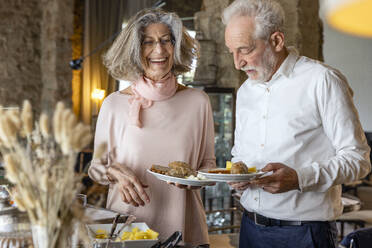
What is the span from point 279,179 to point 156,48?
0.83m

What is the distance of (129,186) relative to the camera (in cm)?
159

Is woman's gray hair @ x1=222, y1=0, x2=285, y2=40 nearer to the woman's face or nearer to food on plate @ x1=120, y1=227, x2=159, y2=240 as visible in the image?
the woman's face

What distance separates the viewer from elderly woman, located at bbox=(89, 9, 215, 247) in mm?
1793

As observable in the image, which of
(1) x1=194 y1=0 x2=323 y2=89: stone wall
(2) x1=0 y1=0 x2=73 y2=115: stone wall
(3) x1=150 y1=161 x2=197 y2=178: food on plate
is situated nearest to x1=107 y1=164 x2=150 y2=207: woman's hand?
(3) x1=150 y1=161 x2=197 y2=178: food on plate

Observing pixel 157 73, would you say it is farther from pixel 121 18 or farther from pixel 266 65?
pixel 121 18

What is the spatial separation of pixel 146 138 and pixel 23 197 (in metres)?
1.09

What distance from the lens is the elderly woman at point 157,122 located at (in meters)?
1.79

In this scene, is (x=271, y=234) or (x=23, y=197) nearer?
(x=23, y=197)

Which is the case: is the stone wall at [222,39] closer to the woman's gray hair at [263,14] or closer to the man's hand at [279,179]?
Result: the woman's gray hair at [263,14]

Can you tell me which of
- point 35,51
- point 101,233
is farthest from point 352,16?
point 35,51

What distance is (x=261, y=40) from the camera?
1706 millimetres

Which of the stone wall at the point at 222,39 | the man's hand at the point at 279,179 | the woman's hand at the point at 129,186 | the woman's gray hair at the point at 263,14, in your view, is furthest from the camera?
the stone wall at the point at 222,39

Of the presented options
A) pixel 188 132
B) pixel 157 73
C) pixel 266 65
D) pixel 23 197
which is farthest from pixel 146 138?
pixel 23 197

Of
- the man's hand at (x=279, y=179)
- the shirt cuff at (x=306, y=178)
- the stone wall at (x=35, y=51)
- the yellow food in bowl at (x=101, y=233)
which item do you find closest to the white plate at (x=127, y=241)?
the yellow food in bowl at (x=101, y=233)
